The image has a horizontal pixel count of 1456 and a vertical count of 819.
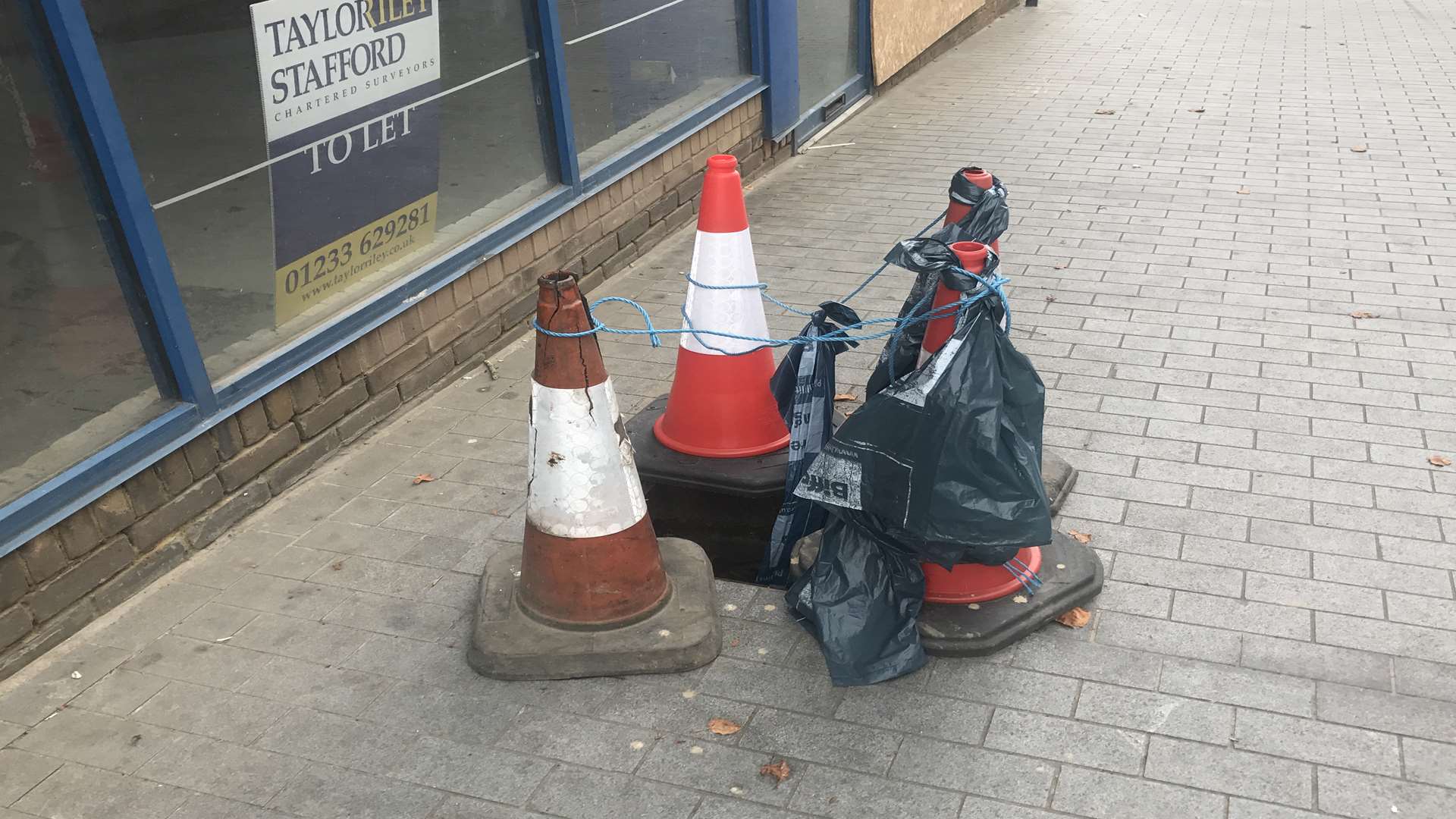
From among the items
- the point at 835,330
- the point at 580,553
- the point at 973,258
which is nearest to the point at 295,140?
the point at 580,553

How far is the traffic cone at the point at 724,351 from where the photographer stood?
4.32 m

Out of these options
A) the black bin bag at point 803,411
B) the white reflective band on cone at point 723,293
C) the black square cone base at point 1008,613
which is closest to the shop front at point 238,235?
the white reflective band on cone at point 723,293

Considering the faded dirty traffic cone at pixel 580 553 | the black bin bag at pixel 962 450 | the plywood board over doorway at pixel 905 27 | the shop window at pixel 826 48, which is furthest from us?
the plywood board over doorway at pixel 905 27

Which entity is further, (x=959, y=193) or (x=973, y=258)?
(x=959, y=193)

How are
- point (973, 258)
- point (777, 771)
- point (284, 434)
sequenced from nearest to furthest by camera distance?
point (777, 771) < point (973, 258) < point (284, 434)

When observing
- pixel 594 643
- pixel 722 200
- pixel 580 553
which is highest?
pixel 722 200

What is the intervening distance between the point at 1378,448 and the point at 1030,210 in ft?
11.2

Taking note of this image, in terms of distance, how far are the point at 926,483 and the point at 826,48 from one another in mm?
7114

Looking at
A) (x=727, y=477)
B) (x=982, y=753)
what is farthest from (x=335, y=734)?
(x=982, y=753)

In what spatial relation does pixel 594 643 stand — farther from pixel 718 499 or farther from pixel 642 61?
pixel 642 61

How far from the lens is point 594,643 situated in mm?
3699

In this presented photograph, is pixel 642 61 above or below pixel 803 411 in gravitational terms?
above

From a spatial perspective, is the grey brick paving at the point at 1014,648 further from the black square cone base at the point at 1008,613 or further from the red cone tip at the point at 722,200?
the red cone tip at the point at 722,200

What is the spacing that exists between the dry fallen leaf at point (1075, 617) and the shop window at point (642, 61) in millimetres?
3964
